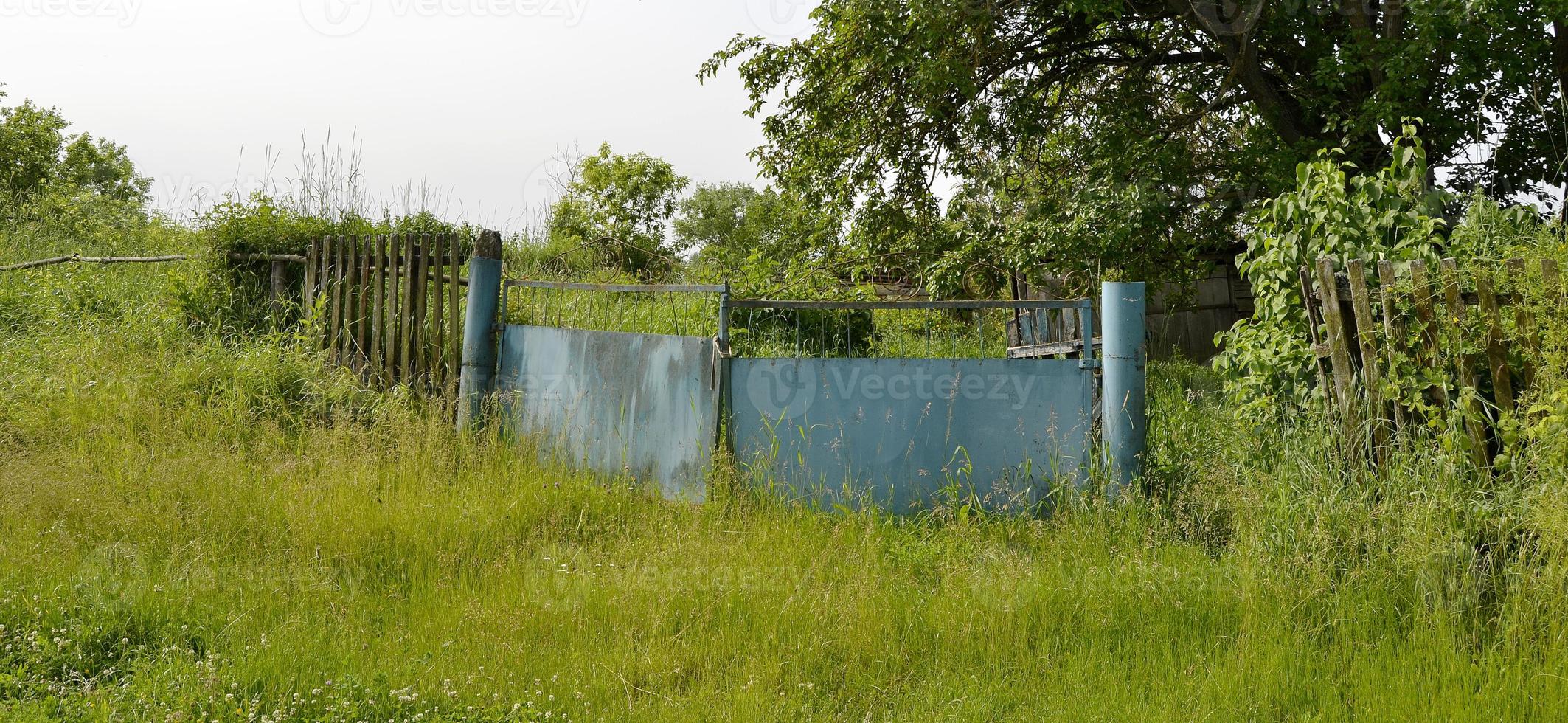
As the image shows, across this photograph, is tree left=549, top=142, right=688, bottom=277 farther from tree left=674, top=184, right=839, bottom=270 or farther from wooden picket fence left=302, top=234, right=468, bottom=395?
wooden picket fence left=302, top=234, right=468, bottom=395

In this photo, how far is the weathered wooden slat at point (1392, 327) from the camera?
4.26 meters

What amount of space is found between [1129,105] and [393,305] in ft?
28.4

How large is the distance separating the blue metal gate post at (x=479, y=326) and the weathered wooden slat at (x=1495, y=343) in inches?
227

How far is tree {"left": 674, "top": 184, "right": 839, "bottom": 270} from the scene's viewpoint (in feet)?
35.6

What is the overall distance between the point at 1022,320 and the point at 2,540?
6.32 m

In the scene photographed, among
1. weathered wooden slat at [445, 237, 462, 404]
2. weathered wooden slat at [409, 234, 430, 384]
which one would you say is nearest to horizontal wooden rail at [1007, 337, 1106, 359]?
weathered wooden slat at [445, 237, 462, 404]

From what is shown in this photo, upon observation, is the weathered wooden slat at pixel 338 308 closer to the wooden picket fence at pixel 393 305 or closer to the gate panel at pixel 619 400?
the wooden picket fence at pixel 393 305

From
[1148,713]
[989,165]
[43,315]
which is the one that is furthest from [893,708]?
[989,165]

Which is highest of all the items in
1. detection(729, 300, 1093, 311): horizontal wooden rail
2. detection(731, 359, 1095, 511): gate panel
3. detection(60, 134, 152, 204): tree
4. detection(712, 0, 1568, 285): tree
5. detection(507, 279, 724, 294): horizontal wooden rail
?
detection(60, 134, 152, 204): tree

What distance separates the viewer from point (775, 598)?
4.24 metres

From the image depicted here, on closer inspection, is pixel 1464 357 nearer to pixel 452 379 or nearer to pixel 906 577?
pixel 906 577

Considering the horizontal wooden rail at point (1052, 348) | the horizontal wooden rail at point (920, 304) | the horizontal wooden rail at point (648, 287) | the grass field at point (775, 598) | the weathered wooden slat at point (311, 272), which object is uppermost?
the weathered wooden slat at point (311, 272)

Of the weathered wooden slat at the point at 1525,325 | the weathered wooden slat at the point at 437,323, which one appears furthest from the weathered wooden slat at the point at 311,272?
the weathered wooden slat at the point at 1525,325

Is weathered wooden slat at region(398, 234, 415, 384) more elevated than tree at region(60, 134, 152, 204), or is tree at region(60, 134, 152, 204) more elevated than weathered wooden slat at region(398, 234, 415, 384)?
tree at region(60, 134, 152, 204)
